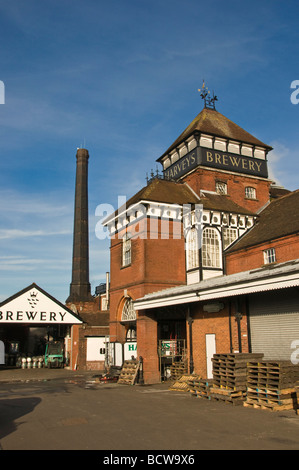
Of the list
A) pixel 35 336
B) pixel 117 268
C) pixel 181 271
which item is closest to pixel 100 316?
pixel 117 268

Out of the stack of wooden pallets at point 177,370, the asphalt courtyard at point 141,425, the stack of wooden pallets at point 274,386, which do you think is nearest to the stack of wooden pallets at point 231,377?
the asphalt courtyard at point 141,425

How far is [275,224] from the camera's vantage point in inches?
922

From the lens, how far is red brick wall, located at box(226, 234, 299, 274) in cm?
2052

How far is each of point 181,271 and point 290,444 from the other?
16.2m

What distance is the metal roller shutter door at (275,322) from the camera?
15.1 m

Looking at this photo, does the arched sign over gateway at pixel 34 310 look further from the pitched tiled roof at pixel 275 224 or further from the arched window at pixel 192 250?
the pitched tiled roof at pixel 275 224

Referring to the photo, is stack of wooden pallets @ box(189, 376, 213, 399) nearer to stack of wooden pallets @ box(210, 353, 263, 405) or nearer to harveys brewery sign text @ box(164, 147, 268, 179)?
stack of wooden pallets @ box(210, 353, 263, 405)

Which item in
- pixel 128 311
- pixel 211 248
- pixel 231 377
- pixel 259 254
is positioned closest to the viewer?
pixel 231 377

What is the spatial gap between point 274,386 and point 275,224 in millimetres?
12603

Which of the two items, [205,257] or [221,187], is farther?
[221,187]

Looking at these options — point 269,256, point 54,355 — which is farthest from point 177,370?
point 54,355

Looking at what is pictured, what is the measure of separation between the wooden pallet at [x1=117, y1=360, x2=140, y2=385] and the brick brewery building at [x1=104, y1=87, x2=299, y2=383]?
0.63m

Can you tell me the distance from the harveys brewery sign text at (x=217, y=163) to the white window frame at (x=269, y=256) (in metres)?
8.19

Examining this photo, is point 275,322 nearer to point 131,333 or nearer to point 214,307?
point 214,307
